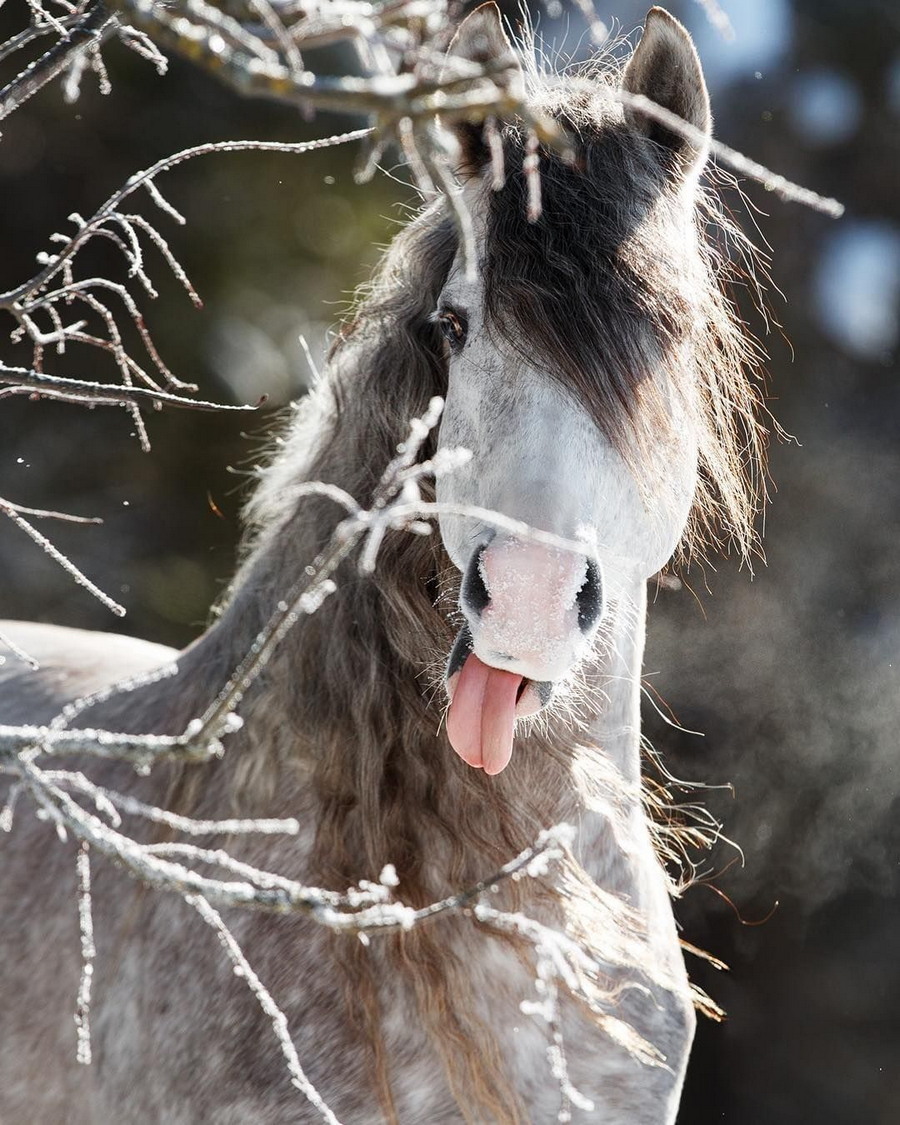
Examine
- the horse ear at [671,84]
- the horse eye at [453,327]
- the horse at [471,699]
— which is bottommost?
the horse at [471,699]

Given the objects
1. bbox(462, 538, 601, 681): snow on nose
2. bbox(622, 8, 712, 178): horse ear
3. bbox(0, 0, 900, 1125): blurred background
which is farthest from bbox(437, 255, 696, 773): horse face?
bbox(0, 0, 900, 1125): blurred background

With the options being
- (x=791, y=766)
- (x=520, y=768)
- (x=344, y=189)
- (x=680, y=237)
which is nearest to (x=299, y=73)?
(x=680, y=237)

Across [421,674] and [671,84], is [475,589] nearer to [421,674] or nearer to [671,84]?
[421,674]

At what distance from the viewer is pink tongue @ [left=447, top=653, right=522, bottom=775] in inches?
40.4

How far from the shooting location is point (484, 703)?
103cm

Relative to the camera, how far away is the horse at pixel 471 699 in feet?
3.40

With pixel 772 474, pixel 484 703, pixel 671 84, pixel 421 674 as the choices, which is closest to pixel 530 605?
pixel 484 703

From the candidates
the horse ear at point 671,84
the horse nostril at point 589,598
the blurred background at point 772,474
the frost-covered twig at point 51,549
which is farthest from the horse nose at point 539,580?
the blurred background at point 772,474

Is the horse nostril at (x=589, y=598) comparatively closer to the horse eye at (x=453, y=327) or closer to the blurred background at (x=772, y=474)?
the horse eye at (x=453, y=327)

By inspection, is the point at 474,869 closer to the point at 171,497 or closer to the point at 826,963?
the point at 826,963

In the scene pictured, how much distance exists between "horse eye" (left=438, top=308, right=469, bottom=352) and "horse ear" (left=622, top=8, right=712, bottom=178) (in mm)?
262

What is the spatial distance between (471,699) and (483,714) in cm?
2

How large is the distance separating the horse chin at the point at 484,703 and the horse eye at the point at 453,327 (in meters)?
0.28

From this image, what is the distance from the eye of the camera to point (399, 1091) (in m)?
1.15
